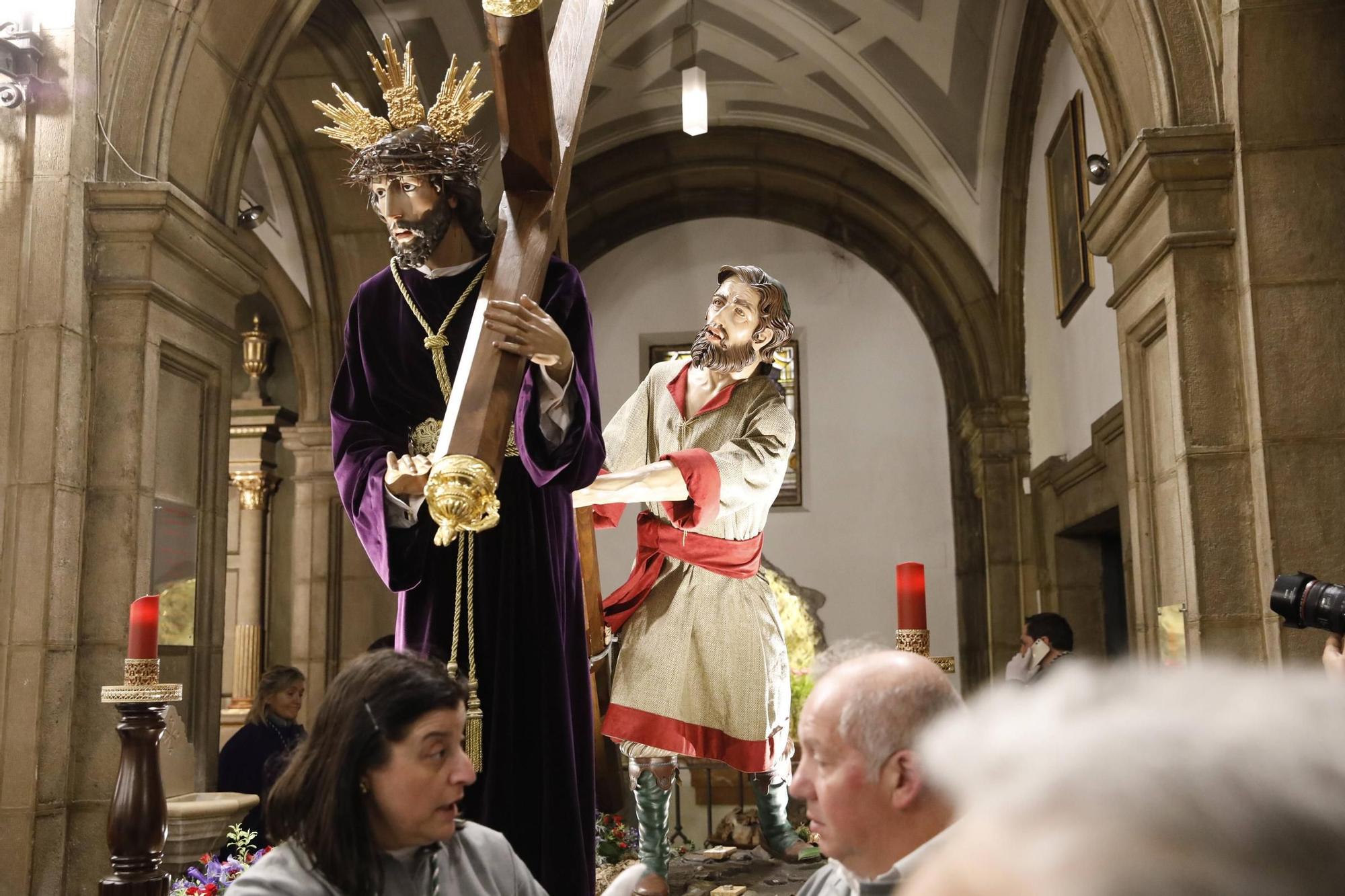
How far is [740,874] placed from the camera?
4.80 meters

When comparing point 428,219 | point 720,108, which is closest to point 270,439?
point 720,108

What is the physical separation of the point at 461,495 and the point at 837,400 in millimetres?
11875

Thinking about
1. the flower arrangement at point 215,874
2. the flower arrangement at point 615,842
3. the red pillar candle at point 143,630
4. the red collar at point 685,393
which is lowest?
the flower arrangement at point 615,842

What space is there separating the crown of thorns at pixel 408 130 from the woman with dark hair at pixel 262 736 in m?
4.32

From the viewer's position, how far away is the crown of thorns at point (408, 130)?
2812 millimetres

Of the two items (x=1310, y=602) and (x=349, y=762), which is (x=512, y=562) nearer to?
(x=349, y=762)

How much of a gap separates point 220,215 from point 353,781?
4729mm

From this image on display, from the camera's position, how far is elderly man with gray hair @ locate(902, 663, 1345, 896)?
0.51 m

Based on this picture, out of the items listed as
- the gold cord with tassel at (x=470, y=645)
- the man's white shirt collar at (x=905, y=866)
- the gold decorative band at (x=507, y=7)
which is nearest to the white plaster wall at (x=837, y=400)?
the gold cord with tassel at (x=470, y=645)

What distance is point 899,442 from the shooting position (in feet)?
45.1

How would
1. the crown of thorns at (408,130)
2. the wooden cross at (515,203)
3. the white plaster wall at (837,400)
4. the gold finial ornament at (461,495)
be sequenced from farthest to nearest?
1. the white plaster wall at (837,400)
2. the crown of thorns at (408,130)
3. the wooden cross at (515,203)
4. the gold finial ornament at (461,495)

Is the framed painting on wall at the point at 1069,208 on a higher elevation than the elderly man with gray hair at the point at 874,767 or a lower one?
higher

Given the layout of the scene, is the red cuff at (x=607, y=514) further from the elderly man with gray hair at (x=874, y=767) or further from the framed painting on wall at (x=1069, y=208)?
the framed painting on wall at (x=1069, y=208)

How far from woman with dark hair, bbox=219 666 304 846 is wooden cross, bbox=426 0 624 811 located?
4.48 meters
